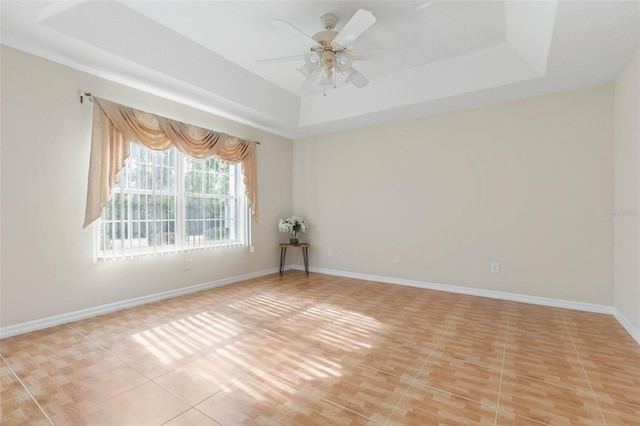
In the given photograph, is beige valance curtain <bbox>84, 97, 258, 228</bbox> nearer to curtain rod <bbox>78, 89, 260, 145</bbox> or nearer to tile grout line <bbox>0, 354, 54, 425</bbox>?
curtain rod <bbox>78, 89, 260, 145</bbox>

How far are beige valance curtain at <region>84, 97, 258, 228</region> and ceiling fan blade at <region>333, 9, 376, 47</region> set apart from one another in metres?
2.31

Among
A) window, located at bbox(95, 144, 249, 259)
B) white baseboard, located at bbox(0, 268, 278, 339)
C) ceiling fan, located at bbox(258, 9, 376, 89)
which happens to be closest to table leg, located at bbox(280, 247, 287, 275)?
window, located at bbox(95, 144, 249, 259)

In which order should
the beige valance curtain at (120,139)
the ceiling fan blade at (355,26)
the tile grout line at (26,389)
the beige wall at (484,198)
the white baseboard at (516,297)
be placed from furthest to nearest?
the beige wall at (484,198), the beige valance curtain at (120,139), the white baseboard at (516,297), the ceiling fan blade at (355,26), the tile grout line at (26,389)

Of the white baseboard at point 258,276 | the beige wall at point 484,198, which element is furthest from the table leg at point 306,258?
the white baseboard at point 258,276

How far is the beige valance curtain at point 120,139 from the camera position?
3102 millimetres

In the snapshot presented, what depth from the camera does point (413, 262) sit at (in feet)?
14.8

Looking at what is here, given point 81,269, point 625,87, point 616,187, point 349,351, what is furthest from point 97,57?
point 616,187

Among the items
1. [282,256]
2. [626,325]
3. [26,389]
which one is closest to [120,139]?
[26,389]

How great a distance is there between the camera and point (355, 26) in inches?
95.0

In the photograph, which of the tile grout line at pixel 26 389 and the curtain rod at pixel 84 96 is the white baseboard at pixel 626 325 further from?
the curtain rod at pixel 84 96

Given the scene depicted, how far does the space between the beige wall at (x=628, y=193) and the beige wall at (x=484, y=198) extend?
0.52 feet

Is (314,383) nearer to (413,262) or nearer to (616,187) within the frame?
(413,262)

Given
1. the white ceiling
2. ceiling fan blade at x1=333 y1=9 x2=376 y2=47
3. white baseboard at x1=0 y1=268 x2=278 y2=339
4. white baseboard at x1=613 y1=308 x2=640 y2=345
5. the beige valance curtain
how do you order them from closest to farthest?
ceiling fan blade at x1=333 y1=9 x2=376 y2=47
the white ceiling
white baseboard at x1=613 y1=308 x2=640 y2=345
white baseboard at x1=0 y1=268 x2=278 y2=339
the beige valance curtain

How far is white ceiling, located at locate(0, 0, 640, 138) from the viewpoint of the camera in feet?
7.93
